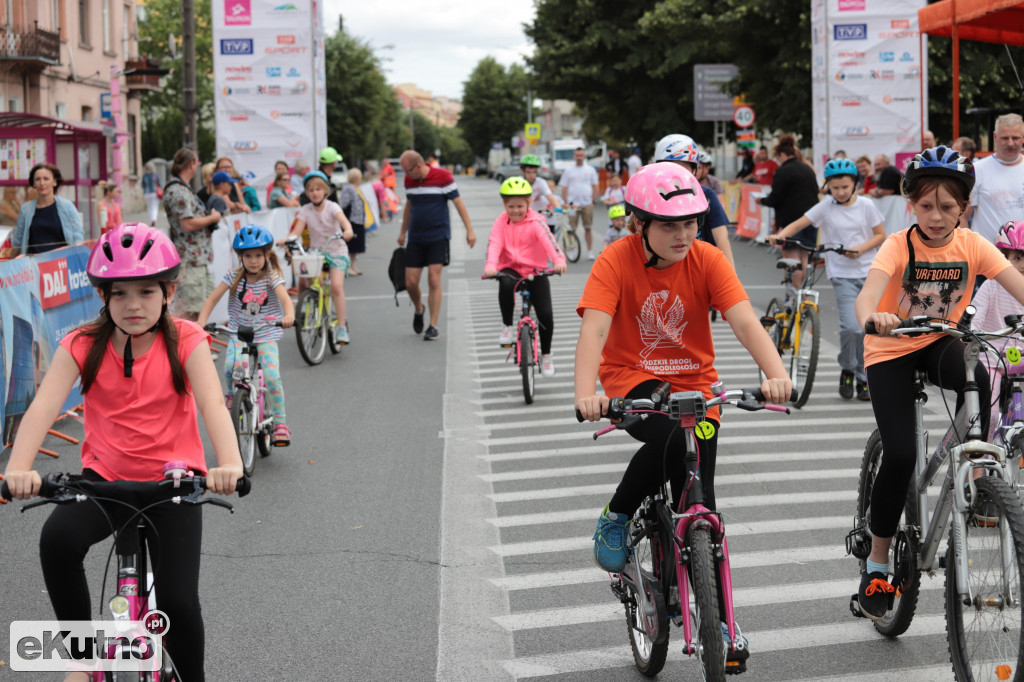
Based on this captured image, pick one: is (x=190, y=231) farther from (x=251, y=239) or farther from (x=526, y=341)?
(x=251, y=239)

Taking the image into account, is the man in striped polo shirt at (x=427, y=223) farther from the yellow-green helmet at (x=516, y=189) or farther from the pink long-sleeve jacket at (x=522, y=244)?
the yellow-green helmet at (x=516, y=189)

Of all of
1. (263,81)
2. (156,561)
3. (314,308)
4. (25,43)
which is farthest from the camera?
(25,43)

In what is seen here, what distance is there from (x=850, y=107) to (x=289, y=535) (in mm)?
17463

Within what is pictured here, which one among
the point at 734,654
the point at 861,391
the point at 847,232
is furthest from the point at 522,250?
the point at 734,654

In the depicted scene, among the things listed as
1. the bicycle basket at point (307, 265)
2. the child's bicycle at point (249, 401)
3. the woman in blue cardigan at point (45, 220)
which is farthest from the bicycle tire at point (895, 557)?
the woman in blue cardigan at point (45, 220)

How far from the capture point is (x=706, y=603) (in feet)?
12.3

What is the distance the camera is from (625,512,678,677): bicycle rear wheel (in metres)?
4.28

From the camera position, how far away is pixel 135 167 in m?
51.0

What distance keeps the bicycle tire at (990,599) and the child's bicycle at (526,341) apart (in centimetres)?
657

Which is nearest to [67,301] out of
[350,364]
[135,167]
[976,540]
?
[350,364]

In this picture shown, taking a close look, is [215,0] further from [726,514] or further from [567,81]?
[567,81]

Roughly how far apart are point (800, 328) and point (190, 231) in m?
6.80

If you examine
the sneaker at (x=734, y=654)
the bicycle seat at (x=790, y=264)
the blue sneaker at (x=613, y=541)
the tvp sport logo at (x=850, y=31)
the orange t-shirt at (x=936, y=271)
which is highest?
the tvp sport logo at (x=850, y=31)

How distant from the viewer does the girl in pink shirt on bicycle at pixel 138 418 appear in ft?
11.9
